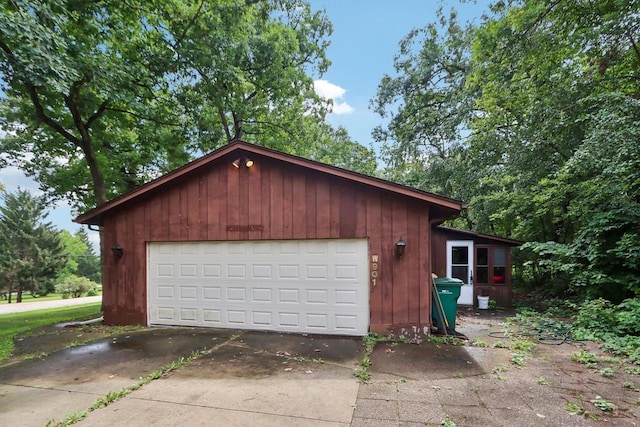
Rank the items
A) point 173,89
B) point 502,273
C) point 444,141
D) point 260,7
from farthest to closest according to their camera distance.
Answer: point 444,141 → point 260,7 → point 173,89 → point 502,273

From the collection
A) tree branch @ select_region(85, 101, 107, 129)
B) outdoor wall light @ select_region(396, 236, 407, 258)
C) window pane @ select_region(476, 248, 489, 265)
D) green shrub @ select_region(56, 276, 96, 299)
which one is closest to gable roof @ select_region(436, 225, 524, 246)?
window pane @ select_region(476, 248, 489, 265)

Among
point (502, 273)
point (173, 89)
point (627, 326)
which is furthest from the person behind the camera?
point (173, 89)

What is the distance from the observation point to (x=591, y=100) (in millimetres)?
6797

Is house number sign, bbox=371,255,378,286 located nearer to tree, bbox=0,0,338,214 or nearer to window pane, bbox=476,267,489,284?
window pane, bbox=476,267,489,284

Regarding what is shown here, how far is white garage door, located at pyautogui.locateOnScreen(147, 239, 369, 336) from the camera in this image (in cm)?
588

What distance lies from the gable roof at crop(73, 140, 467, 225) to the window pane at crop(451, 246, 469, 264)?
417 cm

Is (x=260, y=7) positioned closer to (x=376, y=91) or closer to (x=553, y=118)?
(x=376, y=91)

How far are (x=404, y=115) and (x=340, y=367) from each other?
549 inches

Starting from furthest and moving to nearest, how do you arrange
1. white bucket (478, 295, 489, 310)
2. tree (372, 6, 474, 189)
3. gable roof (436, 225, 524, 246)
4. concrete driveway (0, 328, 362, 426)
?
1. tree (372, 6, 474, 189)
2. gable roof (436, 225, 524, 246)
3. white bucket (478, 295, 489, 310)
4. concrete driveway (0, 328, 362, 426)

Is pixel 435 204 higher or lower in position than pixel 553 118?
lower

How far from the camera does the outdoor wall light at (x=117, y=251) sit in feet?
22.7

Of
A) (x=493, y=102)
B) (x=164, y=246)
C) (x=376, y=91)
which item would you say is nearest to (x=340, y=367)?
(x=164, y=246)

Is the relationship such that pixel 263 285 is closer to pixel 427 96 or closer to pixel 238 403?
pixel 238 403

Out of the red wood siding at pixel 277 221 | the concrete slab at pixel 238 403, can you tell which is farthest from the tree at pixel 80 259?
the concrete slab at pixel 238 403
